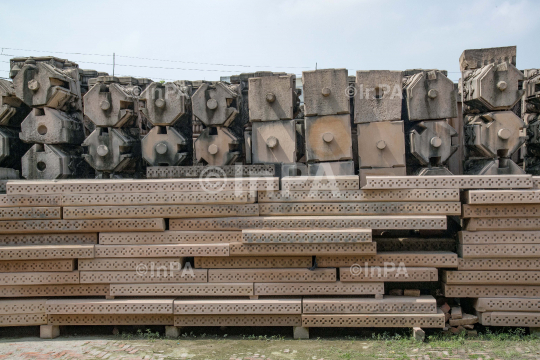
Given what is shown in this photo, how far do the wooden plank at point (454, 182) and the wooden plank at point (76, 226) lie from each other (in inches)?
109

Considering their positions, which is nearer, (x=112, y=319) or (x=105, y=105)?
(x=112, y=319)

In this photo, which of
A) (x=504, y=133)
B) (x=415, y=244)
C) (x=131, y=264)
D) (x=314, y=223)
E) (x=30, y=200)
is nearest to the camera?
(x=314, y=223)

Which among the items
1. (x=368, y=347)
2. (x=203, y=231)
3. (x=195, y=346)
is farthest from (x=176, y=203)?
(x=368, y=347)

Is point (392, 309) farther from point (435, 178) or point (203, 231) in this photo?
point (203, 231)

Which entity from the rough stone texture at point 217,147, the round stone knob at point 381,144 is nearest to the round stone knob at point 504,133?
the round stone knob at point 381,144

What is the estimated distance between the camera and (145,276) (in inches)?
211

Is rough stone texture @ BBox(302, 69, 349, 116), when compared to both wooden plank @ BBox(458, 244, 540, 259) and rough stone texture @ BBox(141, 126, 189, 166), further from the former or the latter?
wooden plank @ BBox(458, 244, 540, 259)

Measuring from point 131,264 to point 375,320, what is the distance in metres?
3.06

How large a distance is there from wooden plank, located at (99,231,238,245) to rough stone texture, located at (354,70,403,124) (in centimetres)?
253

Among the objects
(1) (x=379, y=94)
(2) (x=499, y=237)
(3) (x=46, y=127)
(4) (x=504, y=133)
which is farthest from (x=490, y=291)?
(3) (x=46, y=127)

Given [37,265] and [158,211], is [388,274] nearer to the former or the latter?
[158,211]

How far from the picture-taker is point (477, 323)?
5.50 meters

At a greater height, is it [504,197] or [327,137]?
[327,137]

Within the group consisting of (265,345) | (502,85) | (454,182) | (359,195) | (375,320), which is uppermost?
(502,85)
